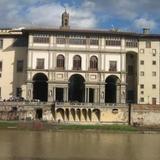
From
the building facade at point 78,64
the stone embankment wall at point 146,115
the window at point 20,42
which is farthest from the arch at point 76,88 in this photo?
the stone embankment wall at point 146,115

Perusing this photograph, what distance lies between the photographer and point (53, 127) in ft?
283

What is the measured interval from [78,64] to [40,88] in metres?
9.01

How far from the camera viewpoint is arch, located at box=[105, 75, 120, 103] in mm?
102438

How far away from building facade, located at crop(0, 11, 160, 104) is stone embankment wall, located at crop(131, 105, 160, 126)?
5.79 m

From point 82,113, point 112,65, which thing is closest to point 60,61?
point 112,65

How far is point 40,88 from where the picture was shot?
105000mm

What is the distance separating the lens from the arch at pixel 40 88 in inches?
4075

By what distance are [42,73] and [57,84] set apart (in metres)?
3.45

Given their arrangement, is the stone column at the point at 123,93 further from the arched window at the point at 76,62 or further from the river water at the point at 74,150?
the river water at the point at 74,150

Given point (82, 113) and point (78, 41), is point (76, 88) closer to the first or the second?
point (78, 41)

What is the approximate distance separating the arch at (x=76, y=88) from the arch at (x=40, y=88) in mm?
4657

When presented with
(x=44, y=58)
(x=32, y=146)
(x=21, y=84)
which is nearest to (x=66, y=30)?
(x=44, y=58)

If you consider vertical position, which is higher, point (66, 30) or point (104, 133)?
point (66, 30)

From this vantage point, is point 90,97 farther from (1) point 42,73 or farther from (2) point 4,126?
(2) point 4,126
